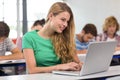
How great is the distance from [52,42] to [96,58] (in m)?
0.59

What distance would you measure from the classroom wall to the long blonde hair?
472 centimetres

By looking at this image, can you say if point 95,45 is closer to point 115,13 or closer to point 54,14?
point 54,14

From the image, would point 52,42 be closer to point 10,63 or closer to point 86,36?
point 10,63

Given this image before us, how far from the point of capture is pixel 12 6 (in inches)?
301

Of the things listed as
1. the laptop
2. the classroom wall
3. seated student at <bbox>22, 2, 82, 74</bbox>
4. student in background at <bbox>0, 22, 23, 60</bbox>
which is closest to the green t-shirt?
seated student at <bbox>22, 2, 82, 74</bbox>

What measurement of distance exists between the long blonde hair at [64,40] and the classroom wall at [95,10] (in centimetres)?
472

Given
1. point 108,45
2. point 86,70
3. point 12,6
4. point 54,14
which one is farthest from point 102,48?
point 12,6

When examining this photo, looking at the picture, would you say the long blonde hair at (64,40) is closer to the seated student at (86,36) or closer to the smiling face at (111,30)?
the seated student at (86,36)

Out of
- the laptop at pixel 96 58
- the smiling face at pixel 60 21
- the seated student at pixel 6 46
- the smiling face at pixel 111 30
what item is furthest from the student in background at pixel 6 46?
the smiling face at pixel 111 30

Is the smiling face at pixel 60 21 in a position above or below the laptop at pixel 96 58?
above

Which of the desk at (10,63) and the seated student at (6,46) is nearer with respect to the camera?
the desk at (10,63)

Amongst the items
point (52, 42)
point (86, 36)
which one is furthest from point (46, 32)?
point (86, 36)

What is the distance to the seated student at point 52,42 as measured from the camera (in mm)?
2309

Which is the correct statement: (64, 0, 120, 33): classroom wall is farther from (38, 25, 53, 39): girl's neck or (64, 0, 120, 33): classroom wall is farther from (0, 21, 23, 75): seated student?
(38, 25, 53, 39): girl's neck
